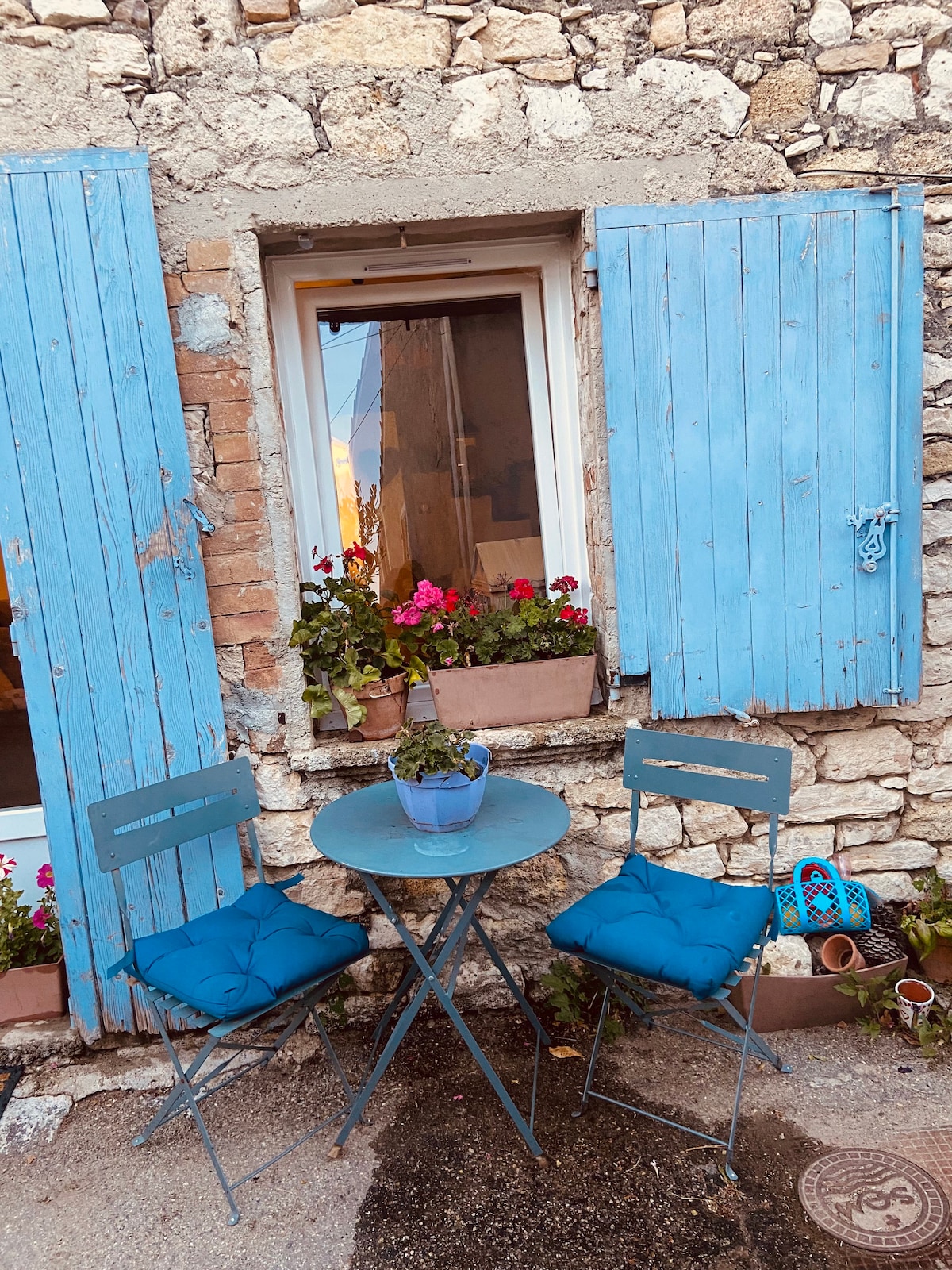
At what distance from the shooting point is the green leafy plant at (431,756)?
2244mm

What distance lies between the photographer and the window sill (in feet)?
9.31

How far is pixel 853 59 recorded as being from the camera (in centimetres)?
270

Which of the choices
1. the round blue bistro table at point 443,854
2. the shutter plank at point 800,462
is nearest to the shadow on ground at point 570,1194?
the round blue bistro table at point 443,854

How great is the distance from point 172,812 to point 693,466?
1.99 metres

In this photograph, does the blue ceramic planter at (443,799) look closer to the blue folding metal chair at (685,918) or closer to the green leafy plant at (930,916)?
the blue folding metal chair at (685,918)

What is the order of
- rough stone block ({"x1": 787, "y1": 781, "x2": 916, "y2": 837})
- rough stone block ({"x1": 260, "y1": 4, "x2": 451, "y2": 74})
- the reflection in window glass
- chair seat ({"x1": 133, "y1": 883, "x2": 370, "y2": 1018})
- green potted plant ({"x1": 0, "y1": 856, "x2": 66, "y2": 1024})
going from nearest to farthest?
chair seat ({"x1": 133, "y1": 883, "x2": 370, "y2": 1018}), rough stone block ({"x1": 260, "y1": 4, "x2": 451, "y2": 74}), green potted plant ({"x1": 0, "y1": 856, "x2": 66, "y2": 1024}), rough stone block ({"x1": 787, "y1": 781, "x2": 916, "y2": 837}), the reflection in window glass

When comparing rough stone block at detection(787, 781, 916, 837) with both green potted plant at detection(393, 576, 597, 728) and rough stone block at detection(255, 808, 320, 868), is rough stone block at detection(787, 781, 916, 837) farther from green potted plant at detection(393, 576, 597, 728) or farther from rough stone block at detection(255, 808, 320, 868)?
rough stone block at detection(255, 808, 320, 868)

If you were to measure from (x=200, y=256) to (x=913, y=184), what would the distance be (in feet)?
7.35

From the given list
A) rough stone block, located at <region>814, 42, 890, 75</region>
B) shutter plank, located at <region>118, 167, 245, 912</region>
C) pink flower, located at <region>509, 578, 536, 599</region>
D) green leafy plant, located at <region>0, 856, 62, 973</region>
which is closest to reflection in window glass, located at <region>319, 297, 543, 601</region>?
pink flower, located at <region>509, 578, 536, 599</region>

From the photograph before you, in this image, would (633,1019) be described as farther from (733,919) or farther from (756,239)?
(756,239)

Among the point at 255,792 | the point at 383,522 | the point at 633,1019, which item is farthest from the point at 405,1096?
the point at 383,522

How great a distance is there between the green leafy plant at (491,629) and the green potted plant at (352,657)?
98 mm

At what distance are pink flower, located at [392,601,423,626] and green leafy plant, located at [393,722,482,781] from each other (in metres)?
0.69

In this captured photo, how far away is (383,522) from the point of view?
323 cm
